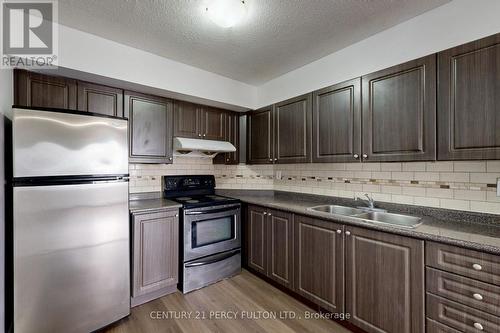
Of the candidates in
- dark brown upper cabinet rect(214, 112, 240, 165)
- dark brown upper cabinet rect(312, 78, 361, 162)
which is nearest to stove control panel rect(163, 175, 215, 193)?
dark brown upper cabinet rect(214, 112, 240, 165)

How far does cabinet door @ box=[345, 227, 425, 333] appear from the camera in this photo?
1.56m

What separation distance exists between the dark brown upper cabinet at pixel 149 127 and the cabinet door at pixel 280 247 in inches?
55.5

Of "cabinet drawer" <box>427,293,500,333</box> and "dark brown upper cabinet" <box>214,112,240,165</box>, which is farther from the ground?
"dark brown upper cabinet" <box>214,112,240,165</box>

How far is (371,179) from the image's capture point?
2.43m

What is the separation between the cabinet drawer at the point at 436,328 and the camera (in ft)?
4.67

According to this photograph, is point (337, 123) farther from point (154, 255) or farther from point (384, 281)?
point (154, 255)

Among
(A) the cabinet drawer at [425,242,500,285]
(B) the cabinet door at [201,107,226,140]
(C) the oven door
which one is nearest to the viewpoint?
(A) the cabinet drawer at [425,242,500,285]

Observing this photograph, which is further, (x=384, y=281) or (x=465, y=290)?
(x=384, y=281)

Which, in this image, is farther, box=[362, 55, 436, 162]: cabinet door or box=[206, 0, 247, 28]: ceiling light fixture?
box=[362, 55, 436, 162]: cabinet door

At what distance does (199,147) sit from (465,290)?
254 cm

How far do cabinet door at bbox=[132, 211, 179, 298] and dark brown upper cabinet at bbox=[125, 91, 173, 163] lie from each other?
2.22 ft

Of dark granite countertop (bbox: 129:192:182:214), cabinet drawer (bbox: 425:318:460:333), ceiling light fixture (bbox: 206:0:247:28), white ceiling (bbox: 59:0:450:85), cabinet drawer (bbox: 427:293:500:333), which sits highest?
white ceiling (bbox: 59:0:450:85)

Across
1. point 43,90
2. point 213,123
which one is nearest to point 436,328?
point 213,123

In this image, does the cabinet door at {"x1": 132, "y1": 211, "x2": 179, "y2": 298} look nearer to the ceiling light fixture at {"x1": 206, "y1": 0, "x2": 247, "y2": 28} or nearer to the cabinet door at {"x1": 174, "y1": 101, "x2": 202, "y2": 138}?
the cabinet door at {"x1": 174, "y1": 101, "x2": 202, "y2": 138}
